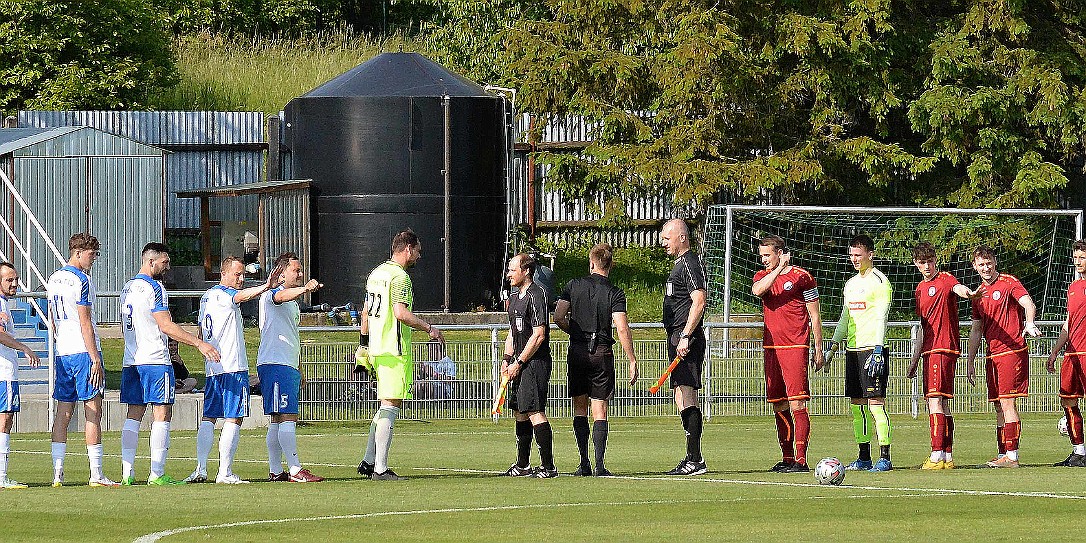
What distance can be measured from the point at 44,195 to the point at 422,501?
699 inches

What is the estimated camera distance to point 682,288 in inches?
521

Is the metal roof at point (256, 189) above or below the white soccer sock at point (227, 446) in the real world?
above

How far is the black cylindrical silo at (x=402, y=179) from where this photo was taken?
3077 cm

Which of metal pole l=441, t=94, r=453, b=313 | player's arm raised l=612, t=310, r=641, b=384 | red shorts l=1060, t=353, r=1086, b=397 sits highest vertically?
metal pole l=441, t=94, r=453, b=313

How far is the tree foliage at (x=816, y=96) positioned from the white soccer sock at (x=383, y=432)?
1804 centimetres

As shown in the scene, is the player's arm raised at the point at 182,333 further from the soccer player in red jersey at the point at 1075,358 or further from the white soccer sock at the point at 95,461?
the soccer player in red jersey at the point at 1075,358

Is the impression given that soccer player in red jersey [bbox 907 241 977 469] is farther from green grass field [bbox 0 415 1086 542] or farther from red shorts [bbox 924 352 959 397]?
green grass field [bbox 0 415 1086 542]

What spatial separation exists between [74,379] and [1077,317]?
780cm

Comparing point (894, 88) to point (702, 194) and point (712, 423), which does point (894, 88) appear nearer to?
point (702, 194)

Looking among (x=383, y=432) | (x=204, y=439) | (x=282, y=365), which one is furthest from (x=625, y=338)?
(x=204, y=439)

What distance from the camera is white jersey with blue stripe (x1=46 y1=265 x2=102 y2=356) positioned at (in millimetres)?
12469

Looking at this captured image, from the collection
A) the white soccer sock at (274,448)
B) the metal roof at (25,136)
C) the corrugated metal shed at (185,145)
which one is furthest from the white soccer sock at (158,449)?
the corrugated metal shed at (185,145)

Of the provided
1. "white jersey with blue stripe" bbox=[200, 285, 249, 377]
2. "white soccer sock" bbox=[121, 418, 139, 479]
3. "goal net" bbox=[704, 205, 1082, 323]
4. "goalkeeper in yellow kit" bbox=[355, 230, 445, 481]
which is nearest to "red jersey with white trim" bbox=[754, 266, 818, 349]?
"goalkeeper in yellow kit" bbox=[355, 230, 445, 481]

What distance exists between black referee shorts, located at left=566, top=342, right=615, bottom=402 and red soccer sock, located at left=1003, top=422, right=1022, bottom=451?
3227 millimetres
